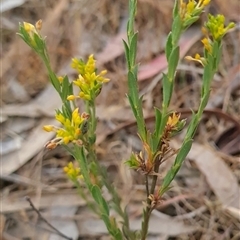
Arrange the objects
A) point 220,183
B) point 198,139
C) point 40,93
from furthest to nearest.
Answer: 1. point 40,93
2. point 198,139
3. point 220,183

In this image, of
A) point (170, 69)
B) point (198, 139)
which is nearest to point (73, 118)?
point (170, 69)

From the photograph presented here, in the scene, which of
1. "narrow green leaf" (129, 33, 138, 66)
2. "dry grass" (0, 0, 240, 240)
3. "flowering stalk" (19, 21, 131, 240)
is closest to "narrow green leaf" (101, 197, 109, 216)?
"flowering stalk" (19, 21, 131, 240)

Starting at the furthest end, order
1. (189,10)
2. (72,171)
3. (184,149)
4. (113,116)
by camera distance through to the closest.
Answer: (113,116), (72,171), (184,149), (189,10)

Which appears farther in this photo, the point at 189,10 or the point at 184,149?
the point at 184,149

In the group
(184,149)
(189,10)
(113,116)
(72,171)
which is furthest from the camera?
(113,116)

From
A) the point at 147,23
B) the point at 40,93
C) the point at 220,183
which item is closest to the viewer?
the point at 220,183

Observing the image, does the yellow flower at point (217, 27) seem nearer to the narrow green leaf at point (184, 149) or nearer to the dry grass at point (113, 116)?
the narrow green leaf at point (184, 149)

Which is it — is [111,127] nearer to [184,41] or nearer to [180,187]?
[180,187]

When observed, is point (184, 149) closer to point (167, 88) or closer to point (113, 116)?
point (167, 88)

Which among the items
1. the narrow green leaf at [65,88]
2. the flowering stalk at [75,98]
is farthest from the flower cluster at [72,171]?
the narrow green leaf at [65,88]

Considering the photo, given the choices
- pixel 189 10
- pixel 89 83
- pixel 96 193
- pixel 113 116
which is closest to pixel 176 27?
pixel 189 10

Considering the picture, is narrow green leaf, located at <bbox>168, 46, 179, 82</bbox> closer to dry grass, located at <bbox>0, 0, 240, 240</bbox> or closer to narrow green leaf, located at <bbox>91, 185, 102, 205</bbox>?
narrow green leaf, located at <bbox>91, 185, 102, 205</bbox>
